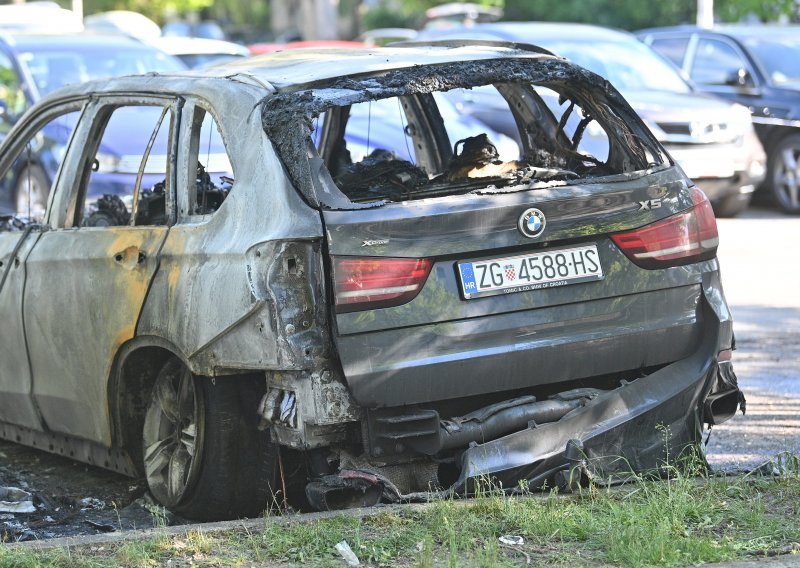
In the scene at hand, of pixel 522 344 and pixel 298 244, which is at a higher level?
pixel 298 244

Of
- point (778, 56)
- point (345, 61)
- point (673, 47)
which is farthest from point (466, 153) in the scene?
point (673, 47)

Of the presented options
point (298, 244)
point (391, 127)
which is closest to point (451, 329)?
point (298, 244)

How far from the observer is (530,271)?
16.1ft

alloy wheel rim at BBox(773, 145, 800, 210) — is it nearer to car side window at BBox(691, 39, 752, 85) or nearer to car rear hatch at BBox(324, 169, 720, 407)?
car side window at BBox(691, 39, 752, 85)

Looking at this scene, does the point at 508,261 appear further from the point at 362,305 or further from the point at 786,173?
the point at 786,173

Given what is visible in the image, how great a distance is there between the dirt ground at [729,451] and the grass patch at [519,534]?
51 cm

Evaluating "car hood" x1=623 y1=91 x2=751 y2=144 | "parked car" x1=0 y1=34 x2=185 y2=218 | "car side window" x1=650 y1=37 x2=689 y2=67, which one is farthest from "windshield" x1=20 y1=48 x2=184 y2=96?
"car side window" x1=650 y1=37 x2=689 y2=67

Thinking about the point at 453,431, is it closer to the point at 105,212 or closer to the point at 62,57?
the point at 105,212

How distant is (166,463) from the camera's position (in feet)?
17.9

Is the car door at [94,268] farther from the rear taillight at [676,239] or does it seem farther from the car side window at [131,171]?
the rear taillight at [676,239]

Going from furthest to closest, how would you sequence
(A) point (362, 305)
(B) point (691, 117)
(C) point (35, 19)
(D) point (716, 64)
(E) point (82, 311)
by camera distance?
(C) point (35, 19), (D) point (716, 64), (B) point (691, 117), (E) point (82, 311), (A) point (362, 305)

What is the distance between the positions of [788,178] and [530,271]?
33.5 ft

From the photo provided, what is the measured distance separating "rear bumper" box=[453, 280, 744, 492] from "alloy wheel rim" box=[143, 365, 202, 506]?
3.58 feet

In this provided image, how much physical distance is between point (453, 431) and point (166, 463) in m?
1.27
